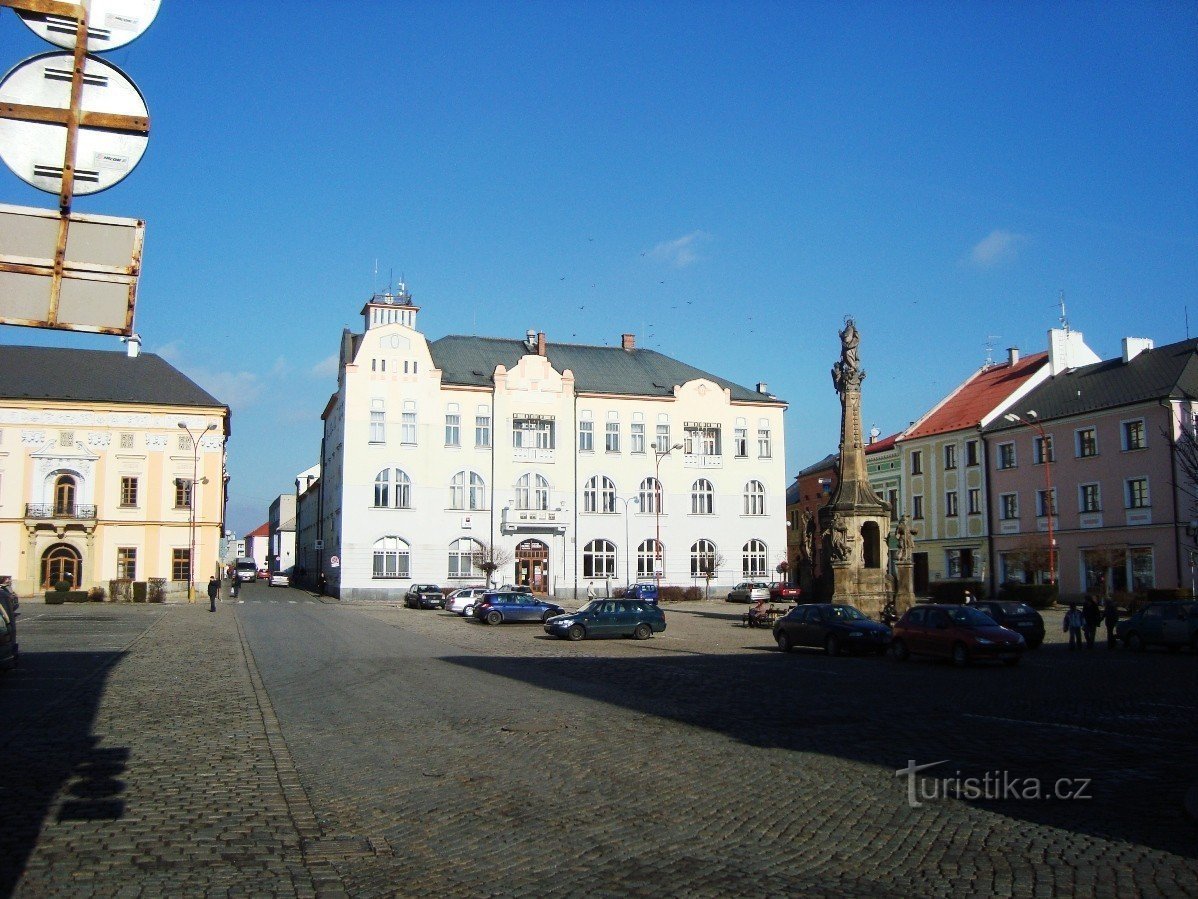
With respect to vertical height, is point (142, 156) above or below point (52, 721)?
above

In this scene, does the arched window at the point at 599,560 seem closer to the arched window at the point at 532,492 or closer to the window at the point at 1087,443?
the arched window at the point at 532,492

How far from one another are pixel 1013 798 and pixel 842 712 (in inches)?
236

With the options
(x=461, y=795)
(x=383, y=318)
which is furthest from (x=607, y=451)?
(x=461, y=795)

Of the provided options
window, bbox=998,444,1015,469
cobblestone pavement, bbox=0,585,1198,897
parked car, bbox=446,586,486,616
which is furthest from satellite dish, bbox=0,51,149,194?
window, bbox=998,444,1015,469

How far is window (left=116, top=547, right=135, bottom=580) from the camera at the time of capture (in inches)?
2518

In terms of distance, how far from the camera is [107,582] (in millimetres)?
62094

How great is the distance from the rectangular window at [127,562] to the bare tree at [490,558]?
817 inches

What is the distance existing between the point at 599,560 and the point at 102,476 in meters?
31.2

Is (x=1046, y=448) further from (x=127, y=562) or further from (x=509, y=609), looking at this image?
(x=127, y=562)

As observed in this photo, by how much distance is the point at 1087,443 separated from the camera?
187 feet

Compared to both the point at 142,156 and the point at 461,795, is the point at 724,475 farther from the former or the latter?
the point at 142,156

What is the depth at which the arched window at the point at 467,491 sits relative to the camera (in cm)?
6625

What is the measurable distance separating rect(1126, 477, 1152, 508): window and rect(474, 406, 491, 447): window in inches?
1457

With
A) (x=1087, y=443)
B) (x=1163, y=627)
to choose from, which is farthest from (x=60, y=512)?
(x=1087, y=443)
